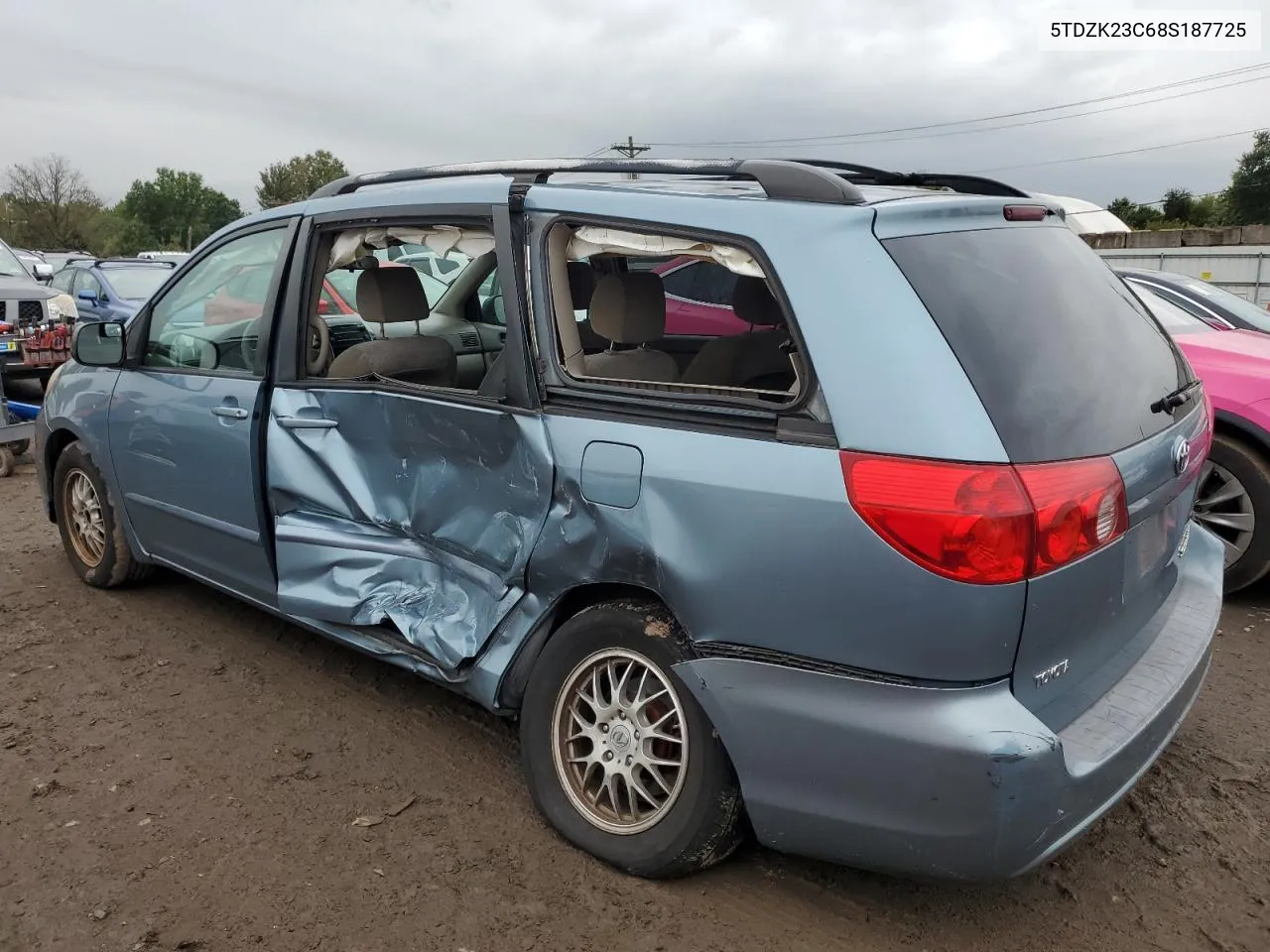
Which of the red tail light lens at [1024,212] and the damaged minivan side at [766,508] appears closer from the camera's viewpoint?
the damaged minivan side at [766,508]

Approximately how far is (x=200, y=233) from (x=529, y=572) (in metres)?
97.6

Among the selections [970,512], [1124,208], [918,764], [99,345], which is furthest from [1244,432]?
[1124,208]

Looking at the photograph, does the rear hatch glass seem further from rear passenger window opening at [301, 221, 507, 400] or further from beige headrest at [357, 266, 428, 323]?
beige headrest at [357, 266, 428, 323]

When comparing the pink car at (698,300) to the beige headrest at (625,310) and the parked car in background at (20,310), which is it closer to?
the beige headrest at (625,310)

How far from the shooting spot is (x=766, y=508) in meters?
2.31

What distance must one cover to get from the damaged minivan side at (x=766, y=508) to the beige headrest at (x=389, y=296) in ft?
0.59

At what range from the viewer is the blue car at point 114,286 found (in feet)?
41.8

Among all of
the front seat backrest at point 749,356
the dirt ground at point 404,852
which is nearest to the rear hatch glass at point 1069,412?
the front seat backrest at point 749,356

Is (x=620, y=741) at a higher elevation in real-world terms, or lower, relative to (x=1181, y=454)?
lower

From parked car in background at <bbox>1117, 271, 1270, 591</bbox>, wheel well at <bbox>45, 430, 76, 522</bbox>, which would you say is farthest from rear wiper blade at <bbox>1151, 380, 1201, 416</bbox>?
wheel well at <bbox>45, 430, 76, 522</bbox>

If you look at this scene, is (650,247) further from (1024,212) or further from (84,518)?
(84,518)

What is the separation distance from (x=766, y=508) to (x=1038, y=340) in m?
0.80

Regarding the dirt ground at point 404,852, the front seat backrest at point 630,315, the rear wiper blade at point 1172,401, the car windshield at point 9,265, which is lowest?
the dirt ground at point 404,852

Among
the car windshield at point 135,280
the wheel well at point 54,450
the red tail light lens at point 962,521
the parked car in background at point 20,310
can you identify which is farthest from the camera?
the car windshield at point 135,280
